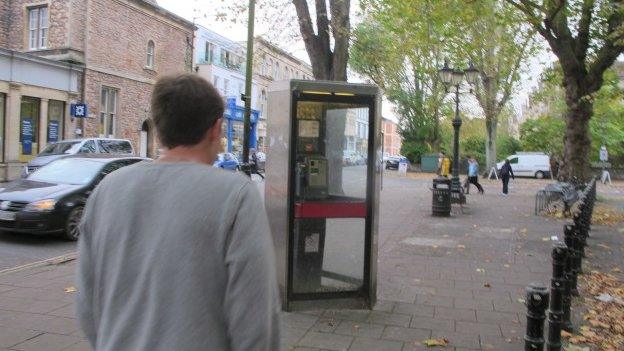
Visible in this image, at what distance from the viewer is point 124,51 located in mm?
31094

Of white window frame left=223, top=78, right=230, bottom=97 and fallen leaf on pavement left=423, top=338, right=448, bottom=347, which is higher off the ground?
white window frame left=223, top=78, right=230, bottom=97

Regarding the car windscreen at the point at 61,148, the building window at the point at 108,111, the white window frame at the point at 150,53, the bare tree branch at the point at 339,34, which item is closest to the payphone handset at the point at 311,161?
the bare tree branch at the point at 339,34

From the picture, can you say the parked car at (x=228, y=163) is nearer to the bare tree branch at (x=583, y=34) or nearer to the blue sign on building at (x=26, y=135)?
the blue sign on building at (x=26, y=135)

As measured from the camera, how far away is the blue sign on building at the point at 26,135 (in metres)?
25.1

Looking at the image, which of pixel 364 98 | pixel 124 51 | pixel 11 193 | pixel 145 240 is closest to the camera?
pixel 145 240

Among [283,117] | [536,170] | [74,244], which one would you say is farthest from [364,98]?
[536,170]

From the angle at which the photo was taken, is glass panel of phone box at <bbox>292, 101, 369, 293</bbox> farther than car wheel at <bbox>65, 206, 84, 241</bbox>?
No

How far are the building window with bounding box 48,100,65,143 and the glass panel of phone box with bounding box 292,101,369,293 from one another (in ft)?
77.9

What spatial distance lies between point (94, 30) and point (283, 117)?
26195 mm

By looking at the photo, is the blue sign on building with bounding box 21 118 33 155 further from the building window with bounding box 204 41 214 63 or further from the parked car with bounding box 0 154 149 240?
the building window with bounding box 204 41 214 63

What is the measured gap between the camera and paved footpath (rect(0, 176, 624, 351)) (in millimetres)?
4922

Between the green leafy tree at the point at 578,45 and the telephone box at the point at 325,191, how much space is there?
915 cm

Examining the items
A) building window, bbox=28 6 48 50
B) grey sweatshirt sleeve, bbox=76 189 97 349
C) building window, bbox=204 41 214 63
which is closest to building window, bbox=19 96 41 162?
building window, bbox=28 6 48 50

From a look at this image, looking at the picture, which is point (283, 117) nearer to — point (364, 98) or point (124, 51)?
point (364, 98)
